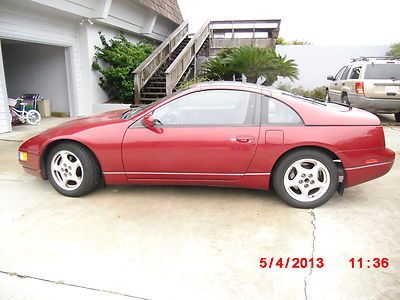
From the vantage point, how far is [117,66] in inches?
432

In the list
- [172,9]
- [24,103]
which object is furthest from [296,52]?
[24,103]

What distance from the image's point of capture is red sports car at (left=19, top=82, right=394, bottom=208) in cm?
350

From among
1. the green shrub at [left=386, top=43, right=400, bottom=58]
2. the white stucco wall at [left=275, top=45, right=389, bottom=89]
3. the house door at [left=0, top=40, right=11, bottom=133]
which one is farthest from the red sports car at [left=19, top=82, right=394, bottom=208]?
the green shrub at [left=386, top=43, right=400, bottom=58]

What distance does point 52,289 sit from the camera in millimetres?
2373

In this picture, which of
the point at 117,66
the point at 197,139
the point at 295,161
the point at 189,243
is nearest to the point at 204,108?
the point at 197,139

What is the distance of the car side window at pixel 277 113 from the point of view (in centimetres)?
355

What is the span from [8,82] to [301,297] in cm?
1225

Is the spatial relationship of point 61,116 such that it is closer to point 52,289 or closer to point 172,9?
point 172,9

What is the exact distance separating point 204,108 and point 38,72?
30.4 feet

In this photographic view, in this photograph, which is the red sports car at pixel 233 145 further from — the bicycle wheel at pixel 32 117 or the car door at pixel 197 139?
the bicycle wheel at pixel 32 117

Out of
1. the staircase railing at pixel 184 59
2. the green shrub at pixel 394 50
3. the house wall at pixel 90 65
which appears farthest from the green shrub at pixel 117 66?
the green shrub at pixel 394 50

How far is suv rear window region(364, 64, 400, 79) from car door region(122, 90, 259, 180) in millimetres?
A: 6319

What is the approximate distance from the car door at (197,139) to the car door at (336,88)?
7.43 m

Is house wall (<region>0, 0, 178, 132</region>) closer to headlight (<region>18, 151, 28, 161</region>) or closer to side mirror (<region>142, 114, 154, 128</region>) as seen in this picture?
headlight (<region>18, 151, 28, 161</region>)
